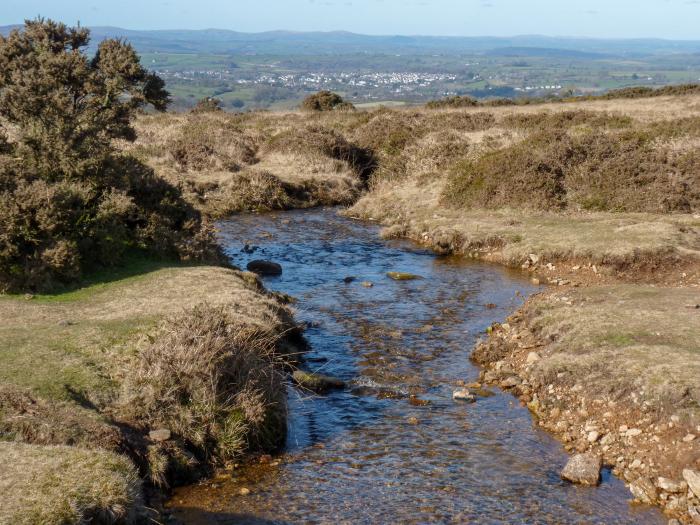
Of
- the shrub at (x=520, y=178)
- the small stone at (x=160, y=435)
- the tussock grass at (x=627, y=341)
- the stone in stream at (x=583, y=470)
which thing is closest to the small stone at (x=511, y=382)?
the tussock grass at (x=627, y=341)

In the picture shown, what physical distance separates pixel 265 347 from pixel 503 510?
592 cm

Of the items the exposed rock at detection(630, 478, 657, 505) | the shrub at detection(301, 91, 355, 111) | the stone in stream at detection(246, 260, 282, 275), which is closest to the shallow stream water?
the exposed rock at detection(630, 478, 657, 505)

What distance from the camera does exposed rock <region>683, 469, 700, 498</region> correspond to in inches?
445

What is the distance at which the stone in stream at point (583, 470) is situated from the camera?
12.1 meters

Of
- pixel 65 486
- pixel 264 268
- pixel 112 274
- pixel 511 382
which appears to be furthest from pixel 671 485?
pixel 264 268

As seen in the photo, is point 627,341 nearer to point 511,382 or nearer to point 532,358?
point 532,358

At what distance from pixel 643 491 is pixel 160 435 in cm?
761

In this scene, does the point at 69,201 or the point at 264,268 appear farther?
the point at 264,268

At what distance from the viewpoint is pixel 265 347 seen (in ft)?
50.3

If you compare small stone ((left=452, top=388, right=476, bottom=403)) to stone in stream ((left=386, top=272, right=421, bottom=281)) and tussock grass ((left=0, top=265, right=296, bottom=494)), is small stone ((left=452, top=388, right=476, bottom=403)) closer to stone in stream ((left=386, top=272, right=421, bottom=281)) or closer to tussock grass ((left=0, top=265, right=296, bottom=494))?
tussock grass ((left=0, top=265, right=296, bottom=494))

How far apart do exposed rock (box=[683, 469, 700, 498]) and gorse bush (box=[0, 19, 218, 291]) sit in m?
14.1

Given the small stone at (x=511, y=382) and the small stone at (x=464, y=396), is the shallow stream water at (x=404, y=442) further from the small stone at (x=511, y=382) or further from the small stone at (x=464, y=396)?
the small stone at (x=511, y=382)

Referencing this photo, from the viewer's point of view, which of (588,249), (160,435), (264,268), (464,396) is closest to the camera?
(160,435)

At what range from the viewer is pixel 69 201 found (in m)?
19.4
